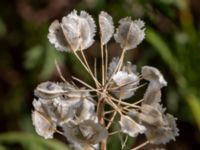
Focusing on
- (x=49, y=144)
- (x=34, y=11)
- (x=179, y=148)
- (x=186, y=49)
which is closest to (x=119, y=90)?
(x=49, y=144)

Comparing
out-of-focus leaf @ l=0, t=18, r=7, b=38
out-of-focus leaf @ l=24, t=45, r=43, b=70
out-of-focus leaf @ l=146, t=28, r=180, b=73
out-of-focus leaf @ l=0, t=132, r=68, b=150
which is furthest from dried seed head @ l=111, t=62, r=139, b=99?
out-of-focus leaf @ l=0, t=18, r=7, b=38

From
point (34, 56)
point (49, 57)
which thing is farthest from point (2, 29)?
point (49, 57)

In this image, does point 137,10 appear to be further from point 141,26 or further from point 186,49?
point 141,26

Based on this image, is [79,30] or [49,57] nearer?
[79,30]

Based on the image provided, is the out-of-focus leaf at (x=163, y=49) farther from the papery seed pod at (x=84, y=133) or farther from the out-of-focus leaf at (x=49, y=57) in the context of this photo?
the papery seed pod at (x=84, y=133)

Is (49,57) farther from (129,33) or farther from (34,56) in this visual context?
(129,33)

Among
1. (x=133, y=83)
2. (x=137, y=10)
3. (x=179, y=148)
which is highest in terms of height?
(x=133, y=83)
